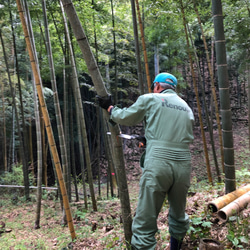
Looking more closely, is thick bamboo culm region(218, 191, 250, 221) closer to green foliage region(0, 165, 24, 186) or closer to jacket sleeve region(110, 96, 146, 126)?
jacket sleeve region(110, 96, 146, 126)

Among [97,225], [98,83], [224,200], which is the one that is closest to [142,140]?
[98,83]

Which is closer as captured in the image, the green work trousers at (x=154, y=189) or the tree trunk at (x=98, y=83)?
the green work trousers at (x=154, y=189)

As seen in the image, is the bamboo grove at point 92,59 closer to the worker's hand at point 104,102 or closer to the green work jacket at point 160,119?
→ the worker's hand at point 104,102

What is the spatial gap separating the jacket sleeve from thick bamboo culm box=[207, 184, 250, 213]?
1.24 metres

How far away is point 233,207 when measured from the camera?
2180mm

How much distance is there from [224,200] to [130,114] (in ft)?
4.56

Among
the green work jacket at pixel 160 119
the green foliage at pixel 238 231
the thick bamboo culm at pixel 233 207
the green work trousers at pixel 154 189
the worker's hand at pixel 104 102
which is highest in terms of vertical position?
the worker's hand at pixel 104 102

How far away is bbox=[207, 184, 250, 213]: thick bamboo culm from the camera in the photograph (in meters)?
2.27

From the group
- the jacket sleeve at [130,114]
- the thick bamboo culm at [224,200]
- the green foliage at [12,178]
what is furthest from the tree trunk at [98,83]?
the green foliage at [12,178]

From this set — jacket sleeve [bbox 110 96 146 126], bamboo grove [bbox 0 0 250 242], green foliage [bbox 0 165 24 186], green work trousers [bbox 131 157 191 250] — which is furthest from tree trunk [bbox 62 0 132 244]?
green foliage [bbox 0 165 24 186]

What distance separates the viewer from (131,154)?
1248 cm

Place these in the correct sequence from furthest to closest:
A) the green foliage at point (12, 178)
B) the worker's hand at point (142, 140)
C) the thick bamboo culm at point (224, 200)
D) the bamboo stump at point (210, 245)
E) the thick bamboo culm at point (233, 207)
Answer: the green foliage at point (12, 178) → the thick bamboo culm at point (224, 200) → the thick bamboo culm at point (233, 207) → the worker's hand at point (142, 140) → the bamboo stump at point (210, 245)

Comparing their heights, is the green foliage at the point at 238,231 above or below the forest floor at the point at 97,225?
above

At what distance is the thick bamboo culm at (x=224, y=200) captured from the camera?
7.45ft
